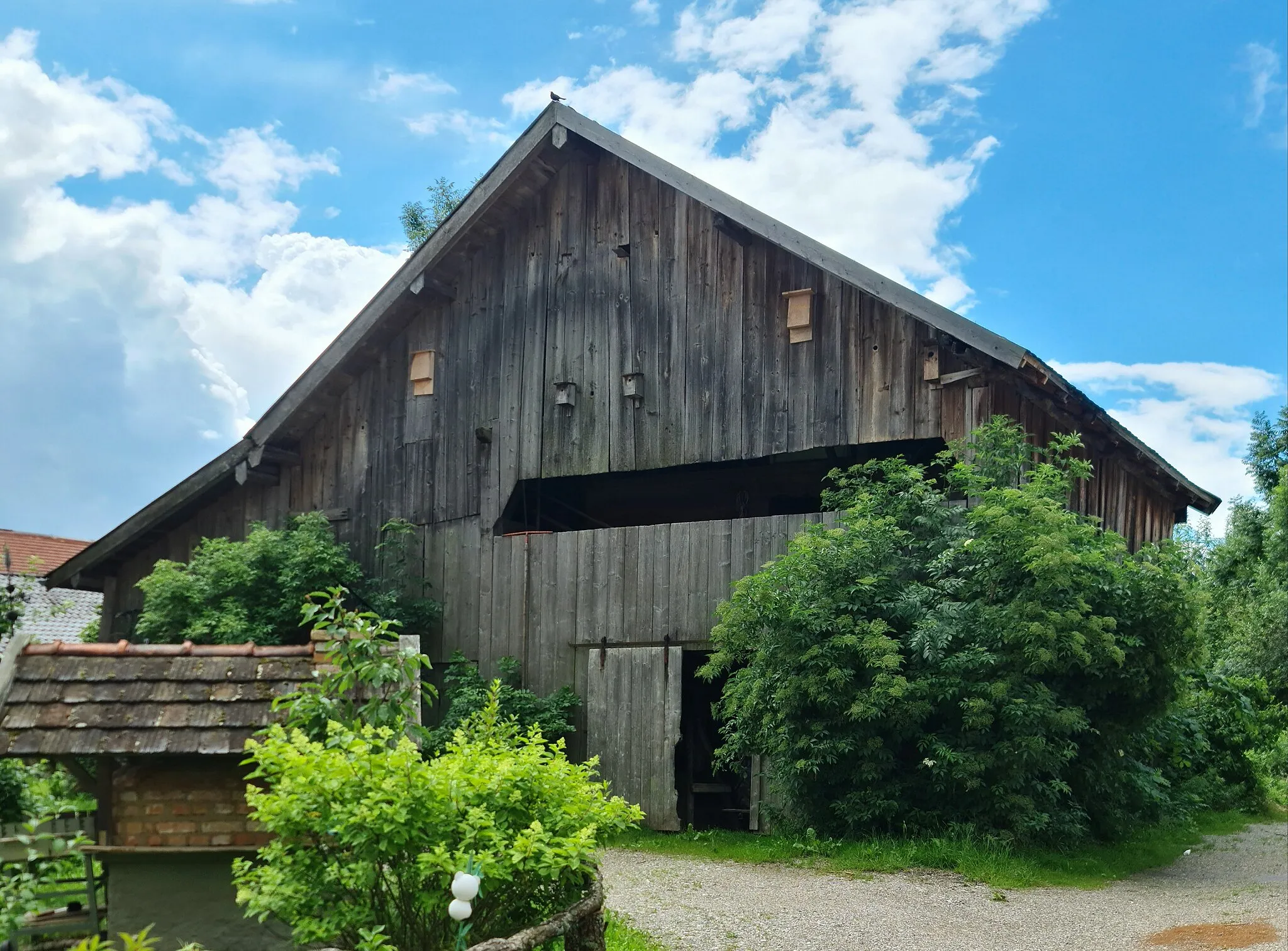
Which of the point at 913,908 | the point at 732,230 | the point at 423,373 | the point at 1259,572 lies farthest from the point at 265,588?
the point at 1259,572

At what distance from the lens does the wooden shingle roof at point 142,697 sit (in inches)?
212

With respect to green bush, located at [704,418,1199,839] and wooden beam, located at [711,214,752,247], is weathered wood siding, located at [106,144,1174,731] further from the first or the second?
green bush, located at [704,418,1199,839]

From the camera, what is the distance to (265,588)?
50.7ft

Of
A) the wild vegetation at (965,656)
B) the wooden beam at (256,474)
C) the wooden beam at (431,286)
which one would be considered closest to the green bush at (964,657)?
the wild vegetation at (965,656)

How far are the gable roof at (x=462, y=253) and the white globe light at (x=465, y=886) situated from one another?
8.67 metres

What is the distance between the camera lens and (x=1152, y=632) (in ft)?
36.1

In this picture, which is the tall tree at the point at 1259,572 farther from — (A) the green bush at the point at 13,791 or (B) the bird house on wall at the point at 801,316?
(A) the green bush at the point at 13,791

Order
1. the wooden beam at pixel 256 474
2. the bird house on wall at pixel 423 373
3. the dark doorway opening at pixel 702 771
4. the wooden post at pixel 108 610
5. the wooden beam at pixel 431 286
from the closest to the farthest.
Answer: the dark doorway opening at pixel 702 771 → the wooden beam at pixel 431 286 → the bird house on wall at pixel 423 373 → the wooden beam at pixel 256 474 → the wooden post at pixel 108 610

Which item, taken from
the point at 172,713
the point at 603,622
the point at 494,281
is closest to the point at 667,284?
the point at 494,281

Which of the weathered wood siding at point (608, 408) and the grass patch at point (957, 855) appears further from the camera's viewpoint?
the weathered wood siding at point (608, 408)

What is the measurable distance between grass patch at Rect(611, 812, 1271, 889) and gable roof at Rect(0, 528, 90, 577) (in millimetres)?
20748

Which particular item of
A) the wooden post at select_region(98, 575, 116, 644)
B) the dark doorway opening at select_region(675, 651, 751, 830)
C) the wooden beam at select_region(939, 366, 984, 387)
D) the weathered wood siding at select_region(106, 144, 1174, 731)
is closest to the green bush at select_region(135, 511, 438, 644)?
the weathered wood siding at select_region(106, 144, 1174, 731)

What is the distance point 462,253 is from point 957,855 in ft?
33.0

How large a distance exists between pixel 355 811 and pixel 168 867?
1624mm
